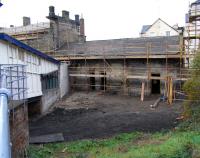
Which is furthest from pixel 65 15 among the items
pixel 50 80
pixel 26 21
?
pixel 50 80

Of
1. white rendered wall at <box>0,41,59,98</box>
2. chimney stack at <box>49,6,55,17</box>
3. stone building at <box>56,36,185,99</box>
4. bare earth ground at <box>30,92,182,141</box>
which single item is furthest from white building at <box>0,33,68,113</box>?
chimney stack at <box>49,6,55,17</box>

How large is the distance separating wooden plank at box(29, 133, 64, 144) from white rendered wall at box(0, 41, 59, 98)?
3995 mm

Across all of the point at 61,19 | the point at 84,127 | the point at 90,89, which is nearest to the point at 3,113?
the point at 84,127

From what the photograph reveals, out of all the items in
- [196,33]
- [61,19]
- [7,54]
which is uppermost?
[61,19]

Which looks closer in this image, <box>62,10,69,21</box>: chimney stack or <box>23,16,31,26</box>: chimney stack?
<box>62,10,69,21</box>: chimney stack

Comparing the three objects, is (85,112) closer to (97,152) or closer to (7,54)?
(7,54)

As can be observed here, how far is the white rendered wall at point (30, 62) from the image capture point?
16.2 m

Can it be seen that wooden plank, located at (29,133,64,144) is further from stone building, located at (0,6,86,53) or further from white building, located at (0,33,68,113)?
stone building, located at (0,6,86,53)

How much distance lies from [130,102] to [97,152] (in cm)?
1271

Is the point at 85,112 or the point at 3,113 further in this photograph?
the point at 85,112

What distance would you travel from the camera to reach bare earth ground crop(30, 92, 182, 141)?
1727cm

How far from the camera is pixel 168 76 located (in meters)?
24.5

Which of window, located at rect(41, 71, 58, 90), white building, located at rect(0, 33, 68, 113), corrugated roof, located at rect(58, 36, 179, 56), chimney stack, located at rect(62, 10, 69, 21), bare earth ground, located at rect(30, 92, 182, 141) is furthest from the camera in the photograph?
chimney stack, located at rect(62, 10, 69, 21)

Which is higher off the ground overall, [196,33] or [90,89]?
[196,33]
